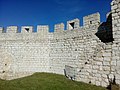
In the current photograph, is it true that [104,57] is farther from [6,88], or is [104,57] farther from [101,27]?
[6,88]

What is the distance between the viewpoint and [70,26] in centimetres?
1295

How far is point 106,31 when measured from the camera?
412 inches

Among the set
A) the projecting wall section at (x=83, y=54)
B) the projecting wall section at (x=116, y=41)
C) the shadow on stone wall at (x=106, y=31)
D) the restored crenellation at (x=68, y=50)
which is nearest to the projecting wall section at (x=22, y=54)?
the restored crenellation at (x=68, y=50)

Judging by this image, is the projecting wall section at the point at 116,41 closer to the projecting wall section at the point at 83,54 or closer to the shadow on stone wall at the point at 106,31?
the projecting wall section at the point at 83,54

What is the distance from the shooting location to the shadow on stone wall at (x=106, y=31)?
33.5 feet

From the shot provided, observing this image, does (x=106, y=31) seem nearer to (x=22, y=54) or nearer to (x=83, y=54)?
(x=83, y=54)

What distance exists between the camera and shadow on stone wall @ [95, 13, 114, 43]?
10.2 metres

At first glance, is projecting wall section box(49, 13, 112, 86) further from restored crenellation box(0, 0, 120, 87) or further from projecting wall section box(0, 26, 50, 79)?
projecting wall section box(0, 26, 50, 79)

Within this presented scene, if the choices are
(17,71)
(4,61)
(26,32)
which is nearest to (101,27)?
(26,32)

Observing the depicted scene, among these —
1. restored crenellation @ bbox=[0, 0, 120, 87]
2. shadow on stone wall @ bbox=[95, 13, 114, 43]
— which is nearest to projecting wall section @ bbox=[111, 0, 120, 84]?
restored crenellation @ bbox=[0, 0, 120, 87]

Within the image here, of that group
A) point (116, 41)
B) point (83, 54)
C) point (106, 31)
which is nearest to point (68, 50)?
point (83, 54)

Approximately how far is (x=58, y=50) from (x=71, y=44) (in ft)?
4.54

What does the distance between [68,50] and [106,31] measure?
330 cm

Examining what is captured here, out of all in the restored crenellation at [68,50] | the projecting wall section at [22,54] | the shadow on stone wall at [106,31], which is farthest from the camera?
the projecting wall section at [22,54]
